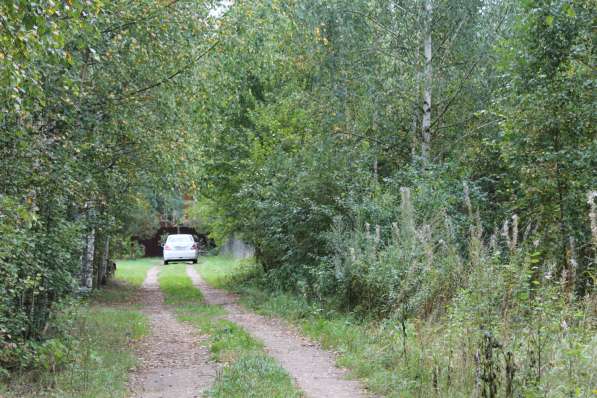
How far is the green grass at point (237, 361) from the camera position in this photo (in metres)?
7.00

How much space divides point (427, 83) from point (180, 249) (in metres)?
22.3

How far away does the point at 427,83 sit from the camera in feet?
53.9

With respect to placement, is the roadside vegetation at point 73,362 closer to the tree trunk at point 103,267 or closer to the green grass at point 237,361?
the green grass at point 237,361

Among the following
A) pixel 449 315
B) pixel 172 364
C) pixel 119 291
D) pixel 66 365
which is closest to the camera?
pixel 449 315

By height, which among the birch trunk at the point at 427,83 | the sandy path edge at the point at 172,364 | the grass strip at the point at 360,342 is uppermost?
the birch trunk at the point at 427,83

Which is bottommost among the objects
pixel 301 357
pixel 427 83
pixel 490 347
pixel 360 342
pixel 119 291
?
pixel 301 357

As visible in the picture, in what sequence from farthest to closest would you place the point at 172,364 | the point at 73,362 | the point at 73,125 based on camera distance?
the point at 172,364 → the point at 73,125 → the point at 73,362

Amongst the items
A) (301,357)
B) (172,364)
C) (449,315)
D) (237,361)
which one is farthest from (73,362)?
(449,315)

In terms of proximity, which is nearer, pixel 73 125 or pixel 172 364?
pixel 73 125

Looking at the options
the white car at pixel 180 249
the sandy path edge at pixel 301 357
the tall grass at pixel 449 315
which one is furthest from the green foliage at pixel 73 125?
the white car at pixel 180 249

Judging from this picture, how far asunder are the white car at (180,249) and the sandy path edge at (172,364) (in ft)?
70.4

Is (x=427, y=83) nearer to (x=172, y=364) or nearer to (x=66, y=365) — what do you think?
(x=172, y=364)

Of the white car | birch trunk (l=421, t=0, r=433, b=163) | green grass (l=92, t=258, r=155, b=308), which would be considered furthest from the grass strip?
the white car

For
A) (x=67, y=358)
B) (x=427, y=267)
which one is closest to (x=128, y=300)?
(x=67, y=358)
